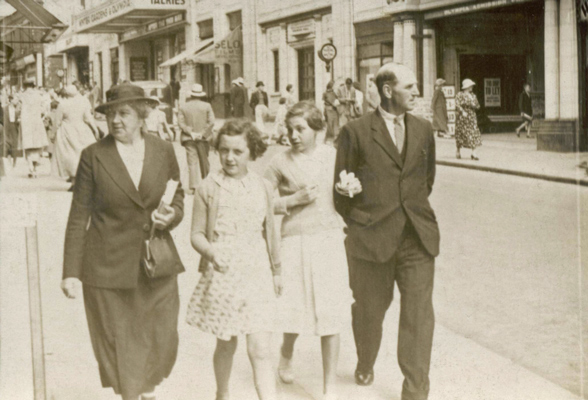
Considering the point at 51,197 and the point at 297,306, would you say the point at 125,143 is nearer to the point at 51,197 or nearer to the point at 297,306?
the point at 297,306

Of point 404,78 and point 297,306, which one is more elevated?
point 404,78

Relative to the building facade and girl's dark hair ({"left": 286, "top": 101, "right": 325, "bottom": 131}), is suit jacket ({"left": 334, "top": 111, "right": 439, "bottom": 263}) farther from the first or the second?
the building facade

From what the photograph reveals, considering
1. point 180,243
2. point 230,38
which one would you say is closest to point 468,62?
point 230,38

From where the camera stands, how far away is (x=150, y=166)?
13.7 ft

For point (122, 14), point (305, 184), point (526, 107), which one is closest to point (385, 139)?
Answer: point (305, 184)

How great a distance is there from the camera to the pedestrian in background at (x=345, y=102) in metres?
23.7

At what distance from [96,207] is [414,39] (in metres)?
22.6

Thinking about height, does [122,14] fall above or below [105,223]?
above

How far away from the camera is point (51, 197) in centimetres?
1382

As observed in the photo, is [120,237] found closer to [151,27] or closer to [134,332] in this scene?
[134,332]

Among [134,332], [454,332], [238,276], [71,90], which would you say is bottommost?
[454,332]

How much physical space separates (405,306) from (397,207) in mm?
499

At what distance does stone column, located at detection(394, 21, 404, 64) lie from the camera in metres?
25.9

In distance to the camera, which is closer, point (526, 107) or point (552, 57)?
point (552, 57)
